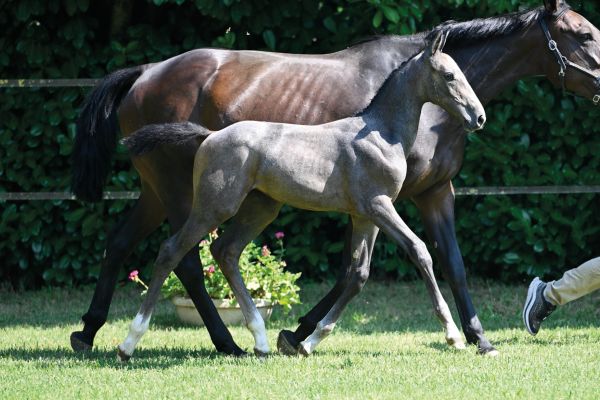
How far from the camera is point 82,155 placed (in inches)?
270

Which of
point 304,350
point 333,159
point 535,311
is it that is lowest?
point 535,311

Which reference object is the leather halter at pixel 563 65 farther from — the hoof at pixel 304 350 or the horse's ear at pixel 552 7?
the hoof at pixel 304 350

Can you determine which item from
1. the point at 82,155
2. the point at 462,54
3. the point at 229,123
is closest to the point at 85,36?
the point at 82,155

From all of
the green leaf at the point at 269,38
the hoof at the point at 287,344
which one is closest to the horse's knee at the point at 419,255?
the hoof at the point at 287,344

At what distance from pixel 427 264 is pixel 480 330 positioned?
0.84m

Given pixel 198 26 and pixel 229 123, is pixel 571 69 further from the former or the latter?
pixel 198 26

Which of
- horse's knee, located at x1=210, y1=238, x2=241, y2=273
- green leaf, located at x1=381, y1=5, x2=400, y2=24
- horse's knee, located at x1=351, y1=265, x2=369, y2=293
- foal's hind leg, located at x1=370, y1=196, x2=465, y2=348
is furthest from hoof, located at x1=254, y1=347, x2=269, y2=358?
green leaf, located at x1=381, y1=5, x2=400, y2=24

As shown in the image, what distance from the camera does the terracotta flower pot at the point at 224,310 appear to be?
7797mm

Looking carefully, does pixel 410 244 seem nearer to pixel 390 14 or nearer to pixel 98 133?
pixel 98 133

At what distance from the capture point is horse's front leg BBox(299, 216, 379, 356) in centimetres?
588

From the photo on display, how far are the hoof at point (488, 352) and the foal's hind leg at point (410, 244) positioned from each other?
1.01 feet

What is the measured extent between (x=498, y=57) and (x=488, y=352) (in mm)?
1841

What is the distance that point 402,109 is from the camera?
5.76 metres

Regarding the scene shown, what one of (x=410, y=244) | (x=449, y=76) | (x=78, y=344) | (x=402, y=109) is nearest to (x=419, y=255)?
(x=410, y=244)
